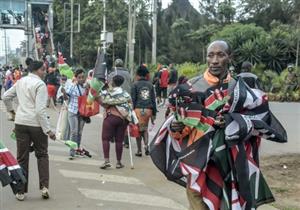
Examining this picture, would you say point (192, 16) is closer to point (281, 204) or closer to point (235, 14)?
point (235, 14)

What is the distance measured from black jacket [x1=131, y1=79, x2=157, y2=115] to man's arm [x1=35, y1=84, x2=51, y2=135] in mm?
3947

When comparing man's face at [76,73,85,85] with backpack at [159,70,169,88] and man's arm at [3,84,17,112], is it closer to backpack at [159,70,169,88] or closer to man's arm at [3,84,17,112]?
man's arm at [3,84,17,112]

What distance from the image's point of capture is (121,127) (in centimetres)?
975

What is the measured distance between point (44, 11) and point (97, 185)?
131 ft

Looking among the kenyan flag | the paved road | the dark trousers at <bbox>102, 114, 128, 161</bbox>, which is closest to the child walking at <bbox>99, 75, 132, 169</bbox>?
the dark trousers at <bbox>102, 114, 128, 161</bbox>

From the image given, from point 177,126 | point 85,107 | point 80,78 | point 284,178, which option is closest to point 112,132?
point 85,107

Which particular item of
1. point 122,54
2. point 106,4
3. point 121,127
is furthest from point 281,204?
point 122,54

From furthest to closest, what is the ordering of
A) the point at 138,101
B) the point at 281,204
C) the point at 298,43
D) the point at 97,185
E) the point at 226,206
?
the point at 298,43
the point at 138,101
the point at 97,185
the point at 281,204
the point at 226,206

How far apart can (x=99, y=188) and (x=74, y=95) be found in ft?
9.39

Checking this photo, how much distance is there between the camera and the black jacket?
10961 mm

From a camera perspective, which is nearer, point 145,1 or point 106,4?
point 106,4

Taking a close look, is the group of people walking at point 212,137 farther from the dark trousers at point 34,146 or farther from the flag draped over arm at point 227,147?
the dark trousers at point 34,146

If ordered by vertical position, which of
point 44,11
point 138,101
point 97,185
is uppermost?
point 44,11

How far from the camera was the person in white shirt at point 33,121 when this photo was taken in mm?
7113
